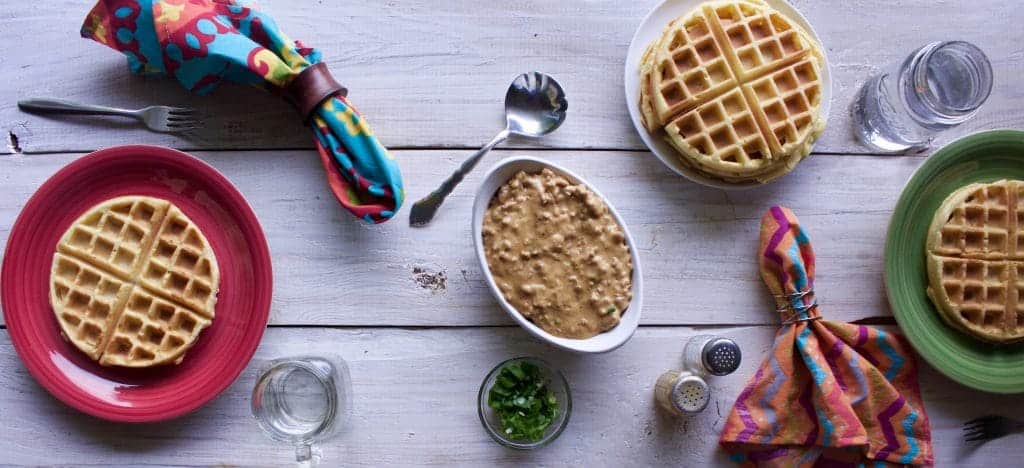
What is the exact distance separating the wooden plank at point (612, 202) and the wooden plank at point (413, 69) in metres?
0.05

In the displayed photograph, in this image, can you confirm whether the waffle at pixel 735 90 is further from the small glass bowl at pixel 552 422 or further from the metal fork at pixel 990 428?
the metal fork at pixel 990 428

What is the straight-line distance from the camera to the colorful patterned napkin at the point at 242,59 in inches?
55.9

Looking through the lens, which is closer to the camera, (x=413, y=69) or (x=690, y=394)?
(x=690, y=394)

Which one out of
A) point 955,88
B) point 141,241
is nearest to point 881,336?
point 955,88

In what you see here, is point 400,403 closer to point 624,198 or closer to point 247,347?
point 247,347

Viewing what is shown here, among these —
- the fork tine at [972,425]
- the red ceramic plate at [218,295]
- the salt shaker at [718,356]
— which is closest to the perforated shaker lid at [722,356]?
the salt shaker at [718,356]

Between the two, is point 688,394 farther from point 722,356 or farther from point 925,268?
point 925,268

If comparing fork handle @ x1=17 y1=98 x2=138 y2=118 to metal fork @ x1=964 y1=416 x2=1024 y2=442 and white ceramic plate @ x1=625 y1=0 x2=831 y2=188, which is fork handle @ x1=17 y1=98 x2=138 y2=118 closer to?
white ceramic plate @ x1=625 y1=0 x2=831 y2=188

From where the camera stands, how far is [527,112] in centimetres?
155

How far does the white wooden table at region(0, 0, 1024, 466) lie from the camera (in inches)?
60.4

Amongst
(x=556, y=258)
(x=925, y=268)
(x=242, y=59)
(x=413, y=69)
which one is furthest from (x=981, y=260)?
(x=242, y=59)

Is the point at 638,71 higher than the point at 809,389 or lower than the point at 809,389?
higher

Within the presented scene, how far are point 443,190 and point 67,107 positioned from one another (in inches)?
29.0

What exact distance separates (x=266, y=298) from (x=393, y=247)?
0.26 meters
